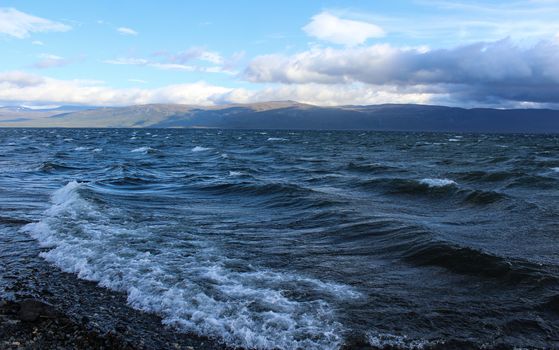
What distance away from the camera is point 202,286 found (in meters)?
9.12

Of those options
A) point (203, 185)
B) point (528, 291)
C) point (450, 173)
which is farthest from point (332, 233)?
point (450, 173)

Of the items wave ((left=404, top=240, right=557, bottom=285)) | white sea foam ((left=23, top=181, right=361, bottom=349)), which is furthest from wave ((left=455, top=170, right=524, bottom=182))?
white sea foam ((left=23, top=181, right=361, bottom=349))

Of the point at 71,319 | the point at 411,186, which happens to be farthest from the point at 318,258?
the point at 411,186

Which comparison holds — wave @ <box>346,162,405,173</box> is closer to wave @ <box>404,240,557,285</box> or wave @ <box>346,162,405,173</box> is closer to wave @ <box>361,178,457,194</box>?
wave @ <box>361,178,457,194</box>

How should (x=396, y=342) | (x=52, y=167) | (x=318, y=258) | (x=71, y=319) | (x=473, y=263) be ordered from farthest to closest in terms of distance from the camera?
(x=52, y=167), (x=318, y=258), (x=473, y=263), (x=71, y=319), (x=396, y=342)

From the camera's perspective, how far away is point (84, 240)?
40.9 ft

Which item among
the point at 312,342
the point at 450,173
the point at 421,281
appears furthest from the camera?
the point at 450,173

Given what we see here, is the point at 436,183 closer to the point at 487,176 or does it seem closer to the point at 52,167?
the point at 487,176

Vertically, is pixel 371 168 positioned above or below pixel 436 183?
below

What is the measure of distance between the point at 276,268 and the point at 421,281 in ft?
10.3

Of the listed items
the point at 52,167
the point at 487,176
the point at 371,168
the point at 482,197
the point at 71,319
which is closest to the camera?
the point at 71,319

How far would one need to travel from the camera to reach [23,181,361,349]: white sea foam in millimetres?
7148

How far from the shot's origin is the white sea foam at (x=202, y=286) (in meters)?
7.15

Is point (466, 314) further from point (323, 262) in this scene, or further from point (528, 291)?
point (323, 262)
